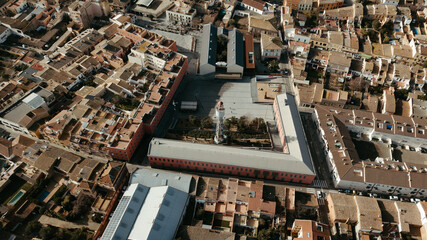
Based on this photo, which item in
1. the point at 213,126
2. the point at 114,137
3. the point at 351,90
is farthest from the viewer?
the point at 351,90

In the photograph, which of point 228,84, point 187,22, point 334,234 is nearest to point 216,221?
point 334,234

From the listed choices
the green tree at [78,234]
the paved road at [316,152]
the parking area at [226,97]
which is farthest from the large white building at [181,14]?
the green tree at [78,234]

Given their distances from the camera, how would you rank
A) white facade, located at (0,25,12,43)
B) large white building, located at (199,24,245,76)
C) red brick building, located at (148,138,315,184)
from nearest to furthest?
red brick building, located at (148,138,315,184) < large white building, located at (199,24,245,76) < white facade, located at (0,25,12,43)

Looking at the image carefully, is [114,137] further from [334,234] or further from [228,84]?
[334,234]

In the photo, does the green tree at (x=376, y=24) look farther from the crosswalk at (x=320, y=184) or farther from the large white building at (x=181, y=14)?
the crosswalk at (x=320, y=184)

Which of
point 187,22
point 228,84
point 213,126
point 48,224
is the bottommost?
point 48,224

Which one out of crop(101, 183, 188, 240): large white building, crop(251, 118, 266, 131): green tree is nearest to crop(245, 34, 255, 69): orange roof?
crop(251, 118, 266, 131): green tree

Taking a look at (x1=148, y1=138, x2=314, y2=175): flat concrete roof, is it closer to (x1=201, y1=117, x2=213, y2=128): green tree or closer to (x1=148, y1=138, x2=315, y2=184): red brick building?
(x1=148, y1=138, x2=315, y2=184): red brick building

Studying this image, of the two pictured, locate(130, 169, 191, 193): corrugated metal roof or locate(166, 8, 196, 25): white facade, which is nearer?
locate(130, 169, 191, 193): corrugated metal roof
